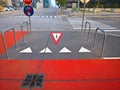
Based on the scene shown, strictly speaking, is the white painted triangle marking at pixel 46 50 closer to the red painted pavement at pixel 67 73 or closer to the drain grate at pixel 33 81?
the red painted pavement at pixel 67 73

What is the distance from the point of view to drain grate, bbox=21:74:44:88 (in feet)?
15.5

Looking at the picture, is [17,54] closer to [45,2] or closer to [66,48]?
[66,48]

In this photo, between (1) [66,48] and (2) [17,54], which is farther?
(1) [66,48]

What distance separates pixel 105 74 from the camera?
536cm

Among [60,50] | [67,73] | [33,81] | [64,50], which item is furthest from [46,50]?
[33,81]

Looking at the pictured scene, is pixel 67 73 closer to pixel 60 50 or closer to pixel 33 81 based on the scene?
pixel 33 81

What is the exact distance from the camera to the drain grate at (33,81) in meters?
4.74

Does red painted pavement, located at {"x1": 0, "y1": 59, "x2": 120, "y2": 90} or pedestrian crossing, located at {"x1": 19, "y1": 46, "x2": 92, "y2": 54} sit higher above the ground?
pedestrian crossing, located at {"x1": 19, "y1": 46, "x2": 92, "y2": 54}

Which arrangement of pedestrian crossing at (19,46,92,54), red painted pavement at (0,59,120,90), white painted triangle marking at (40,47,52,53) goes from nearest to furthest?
red painted pavement at (0,59,120,90)
pedestrian crossing at (19,46,92,54)
white painted triangle marking at (40,47,52,53)

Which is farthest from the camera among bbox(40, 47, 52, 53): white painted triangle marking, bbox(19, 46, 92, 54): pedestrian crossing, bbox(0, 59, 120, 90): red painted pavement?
bbox(40, 47, 52, 53): white painted triangle marking

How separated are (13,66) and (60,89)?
220 centimetres

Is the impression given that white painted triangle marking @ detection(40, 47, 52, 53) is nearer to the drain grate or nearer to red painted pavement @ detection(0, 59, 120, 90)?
red painted pavement @ detection(0, 59, 120, 90)

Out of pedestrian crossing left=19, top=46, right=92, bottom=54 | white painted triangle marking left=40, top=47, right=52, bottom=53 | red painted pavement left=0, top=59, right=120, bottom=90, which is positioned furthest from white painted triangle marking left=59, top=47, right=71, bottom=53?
red painted pavement left=0, top=59, right=120, bottom=90

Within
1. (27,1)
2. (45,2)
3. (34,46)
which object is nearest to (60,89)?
(34,46)
